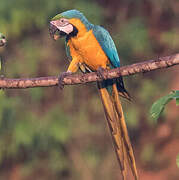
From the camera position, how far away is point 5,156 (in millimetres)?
5391

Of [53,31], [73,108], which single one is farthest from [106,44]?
[73,108]

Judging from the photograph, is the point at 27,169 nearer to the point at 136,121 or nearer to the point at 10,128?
the point at 10,128

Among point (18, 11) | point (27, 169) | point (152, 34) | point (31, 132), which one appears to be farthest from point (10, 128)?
point (152, 34)

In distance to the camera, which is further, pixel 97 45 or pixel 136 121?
pixel 136 121

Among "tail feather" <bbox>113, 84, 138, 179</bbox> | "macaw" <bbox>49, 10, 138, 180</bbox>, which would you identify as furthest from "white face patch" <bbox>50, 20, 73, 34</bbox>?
"tail feather" <bbox>113, 84, 138, 179</bbox>

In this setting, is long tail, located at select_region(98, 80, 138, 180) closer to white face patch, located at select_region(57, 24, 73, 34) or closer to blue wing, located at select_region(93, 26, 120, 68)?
blue wing, located at select_region(93, 26, 120, 68)

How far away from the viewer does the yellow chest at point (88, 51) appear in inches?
108

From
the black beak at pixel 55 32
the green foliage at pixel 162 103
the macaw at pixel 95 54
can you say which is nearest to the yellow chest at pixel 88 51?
the macaw at pixel 95 54

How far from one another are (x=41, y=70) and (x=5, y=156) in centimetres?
110

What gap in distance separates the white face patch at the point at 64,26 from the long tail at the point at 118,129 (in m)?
0.39

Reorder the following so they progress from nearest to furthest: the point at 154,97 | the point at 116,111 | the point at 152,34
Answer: the point at 116,111 → the point at 154,97 → the point at 152,34

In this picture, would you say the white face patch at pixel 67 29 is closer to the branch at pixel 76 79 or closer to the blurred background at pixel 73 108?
the branch at pixel 76 79

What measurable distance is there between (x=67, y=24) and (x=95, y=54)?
26 cm

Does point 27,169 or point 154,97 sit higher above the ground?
point 154,97
